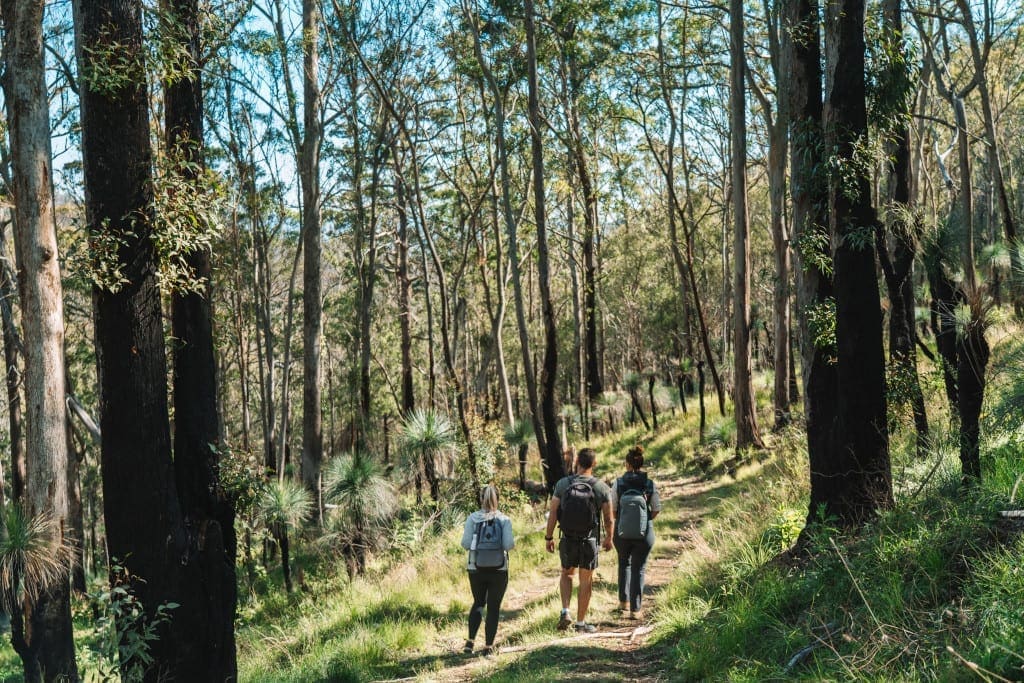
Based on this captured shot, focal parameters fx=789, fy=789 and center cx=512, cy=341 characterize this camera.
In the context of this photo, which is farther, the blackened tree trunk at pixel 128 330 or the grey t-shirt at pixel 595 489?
the grey t-shirt at pixel 595 489

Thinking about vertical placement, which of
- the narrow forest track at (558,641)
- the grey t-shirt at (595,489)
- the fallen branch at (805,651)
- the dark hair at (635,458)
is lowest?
the narrow forest track at (558,641)

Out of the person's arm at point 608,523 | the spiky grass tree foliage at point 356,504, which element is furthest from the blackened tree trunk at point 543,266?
the person's arm at point 608,523

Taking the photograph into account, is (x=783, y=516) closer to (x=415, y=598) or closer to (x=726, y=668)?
(x=726, y=668)

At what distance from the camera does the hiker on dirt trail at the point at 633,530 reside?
8.31m

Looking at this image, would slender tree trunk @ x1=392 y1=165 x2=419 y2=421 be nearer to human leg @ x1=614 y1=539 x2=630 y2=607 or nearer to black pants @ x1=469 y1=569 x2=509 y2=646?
human leg @ x1=614 y1=539 x2=630 y2=607

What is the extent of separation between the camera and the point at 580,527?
780cm

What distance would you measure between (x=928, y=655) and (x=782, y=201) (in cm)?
1380

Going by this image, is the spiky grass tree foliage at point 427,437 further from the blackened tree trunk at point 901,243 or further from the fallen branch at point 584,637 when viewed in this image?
the blackened tree trunk at point 901,243

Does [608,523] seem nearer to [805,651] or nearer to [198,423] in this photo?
[805,651]

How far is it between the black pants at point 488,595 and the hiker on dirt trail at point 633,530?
53.7 inches

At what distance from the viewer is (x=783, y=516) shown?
8164mm

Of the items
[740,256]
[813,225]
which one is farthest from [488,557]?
[740,256]

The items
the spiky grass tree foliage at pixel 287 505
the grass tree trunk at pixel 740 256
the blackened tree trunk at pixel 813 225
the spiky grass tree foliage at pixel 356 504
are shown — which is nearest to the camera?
the blackened tree trunk at pixel 813 225

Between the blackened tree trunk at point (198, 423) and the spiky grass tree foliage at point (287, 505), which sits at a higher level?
the blackened tree trunk at point (198, 423)
